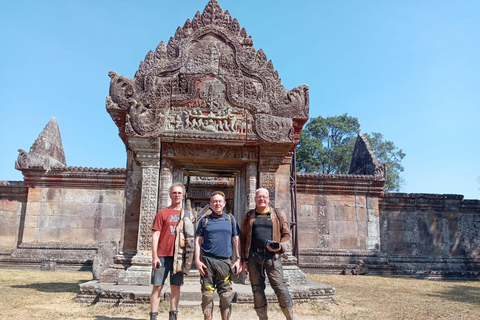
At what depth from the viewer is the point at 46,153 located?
49.2ft

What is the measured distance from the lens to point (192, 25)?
769 centimetres

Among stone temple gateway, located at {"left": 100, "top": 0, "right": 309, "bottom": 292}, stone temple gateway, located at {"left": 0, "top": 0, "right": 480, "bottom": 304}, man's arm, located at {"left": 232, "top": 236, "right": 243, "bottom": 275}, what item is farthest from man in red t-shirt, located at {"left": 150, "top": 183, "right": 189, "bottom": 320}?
stone temple gateway, located at {"left": 100, "top": 0, "right": 309, "bottom": 292}

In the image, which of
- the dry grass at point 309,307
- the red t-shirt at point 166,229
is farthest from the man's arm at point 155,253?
the dry grass at point 309,307

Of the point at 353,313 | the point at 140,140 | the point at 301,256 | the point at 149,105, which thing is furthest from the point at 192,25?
the point at 301,256

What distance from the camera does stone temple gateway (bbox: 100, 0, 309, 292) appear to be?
6914 millimetres

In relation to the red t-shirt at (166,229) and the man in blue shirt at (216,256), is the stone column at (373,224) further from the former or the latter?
the red t-shirt at (166,229)

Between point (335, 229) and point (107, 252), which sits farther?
point (335, 229)

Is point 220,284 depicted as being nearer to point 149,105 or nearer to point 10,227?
point 149,105

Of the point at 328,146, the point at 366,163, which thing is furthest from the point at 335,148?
A: the point at 366,163

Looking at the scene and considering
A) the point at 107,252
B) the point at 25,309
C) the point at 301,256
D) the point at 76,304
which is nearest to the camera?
the point at 25,309

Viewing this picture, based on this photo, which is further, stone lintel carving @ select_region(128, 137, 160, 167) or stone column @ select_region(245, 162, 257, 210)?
stone column @ select_region(245, 162, 257, 210)

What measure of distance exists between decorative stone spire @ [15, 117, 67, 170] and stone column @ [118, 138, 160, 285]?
8493 millimetres

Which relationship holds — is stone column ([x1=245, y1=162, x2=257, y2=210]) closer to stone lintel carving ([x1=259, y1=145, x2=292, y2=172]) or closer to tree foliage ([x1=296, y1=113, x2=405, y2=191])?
stone lintel carving ([x1=259, y1=145, x2=292, y2=172])

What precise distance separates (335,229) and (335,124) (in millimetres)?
18512
